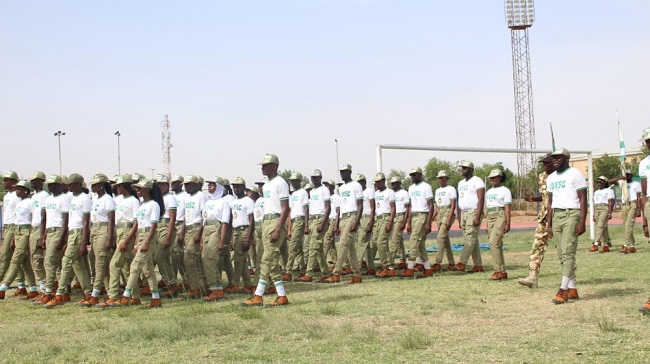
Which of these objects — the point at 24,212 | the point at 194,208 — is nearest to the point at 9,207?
the point at 24,212

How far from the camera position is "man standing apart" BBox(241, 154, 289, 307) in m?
9.95

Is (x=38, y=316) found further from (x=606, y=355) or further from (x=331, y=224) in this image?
(x=606, y=355)

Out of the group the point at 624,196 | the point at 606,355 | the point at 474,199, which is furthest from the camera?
the point at 624,196

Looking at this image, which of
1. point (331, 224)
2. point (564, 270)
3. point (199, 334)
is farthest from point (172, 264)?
point (564, 270)

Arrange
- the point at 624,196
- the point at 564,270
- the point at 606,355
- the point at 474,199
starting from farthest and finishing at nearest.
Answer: the point at 624,196 → the point at 474,199 → the point at 564,270 → the point at 606,355

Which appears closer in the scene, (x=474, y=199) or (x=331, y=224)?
(x=474, y=199)

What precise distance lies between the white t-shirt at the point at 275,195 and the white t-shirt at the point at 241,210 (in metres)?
1.89

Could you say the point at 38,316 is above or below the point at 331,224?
below

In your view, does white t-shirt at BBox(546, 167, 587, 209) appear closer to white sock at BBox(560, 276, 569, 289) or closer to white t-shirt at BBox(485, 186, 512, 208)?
white sock at BBox(560, 276, 569, 289)

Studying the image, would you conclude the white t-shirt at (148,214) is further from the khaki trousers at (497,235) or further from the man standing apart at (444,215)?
the man standing apart at (444,215)

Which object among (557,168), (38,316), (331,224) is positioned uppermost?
(557,168)

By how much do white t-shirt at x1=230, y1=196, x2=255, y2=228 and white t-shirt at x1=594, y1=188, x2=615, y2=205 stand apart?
11680 millimetres

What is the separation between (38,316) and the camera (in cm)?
1027

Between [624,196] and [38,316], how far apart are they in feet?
49.6
